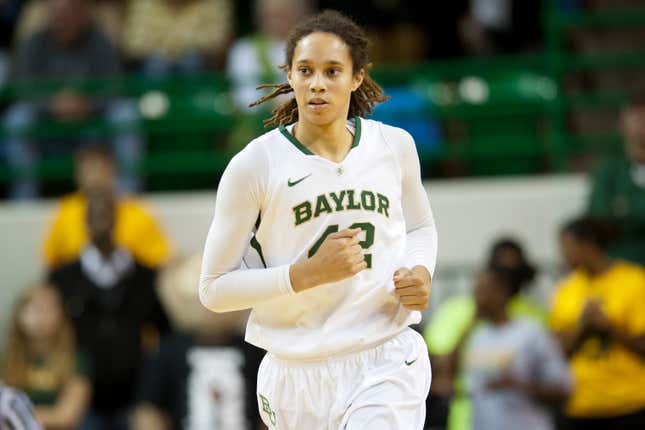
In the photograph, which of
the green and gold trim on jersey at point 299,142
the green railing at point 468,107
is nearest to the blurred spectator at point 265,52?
the green railing at point 468,107

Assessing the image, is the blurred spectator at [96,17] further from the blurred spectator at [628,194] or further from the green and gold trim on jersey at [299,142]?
the green and gold trim on jersey at [299,142]

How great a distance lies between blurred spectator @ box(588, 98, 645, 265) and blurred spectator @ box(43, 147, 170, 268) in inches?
124

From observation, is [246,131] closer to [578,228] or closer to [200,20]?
[200,20]

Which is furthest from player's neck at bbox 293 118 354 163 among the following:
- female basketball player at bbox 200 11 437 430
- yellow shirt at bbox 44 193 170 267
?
yellow shirt at bbox 44 193 170 267

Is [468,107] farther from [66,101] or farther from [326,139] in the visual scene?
[326,139]

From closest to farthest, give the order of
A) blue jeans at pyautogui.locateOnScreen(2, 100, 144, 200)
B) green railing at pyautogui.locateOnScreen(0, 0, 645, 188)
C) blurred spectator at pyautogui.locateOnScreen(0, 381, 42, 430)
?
blurred spectator at pyautogui.locateOnScreen(0, 381, 42, 430) → green railing at pyautogui.locateOnScreen(0, 0, 645, 188) → blue jeans at pyautogui.locateOnScreen(2, 100, 144, 200)

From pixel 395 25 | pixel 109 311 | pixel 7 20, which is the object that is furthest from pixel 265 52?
pixel 7 20

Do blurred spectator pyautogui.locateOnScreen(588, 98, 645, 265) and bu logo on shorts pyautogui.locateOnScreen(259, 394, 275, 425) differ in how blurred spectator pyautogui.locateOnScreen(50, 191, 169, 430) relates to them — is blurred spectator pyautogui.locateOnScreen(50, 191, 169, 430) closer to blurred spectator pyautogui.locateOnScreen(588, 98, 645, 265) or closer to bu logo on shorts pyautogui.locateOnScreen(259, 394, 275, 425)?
blurred spectator pyautogui.locateOnScreen(588, 98, 645, 265)

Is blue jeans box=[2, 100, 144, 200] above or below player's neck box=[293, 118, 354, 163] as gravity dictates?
below

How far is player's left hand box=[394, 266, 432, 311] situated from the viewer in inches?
191

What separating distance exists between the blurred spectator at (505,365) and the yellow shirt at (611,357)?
288mm

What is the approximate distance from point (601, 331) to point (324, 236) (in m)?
4.05

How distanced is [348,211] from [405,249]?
0.35 meters

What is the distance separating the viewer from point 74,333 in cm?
955
